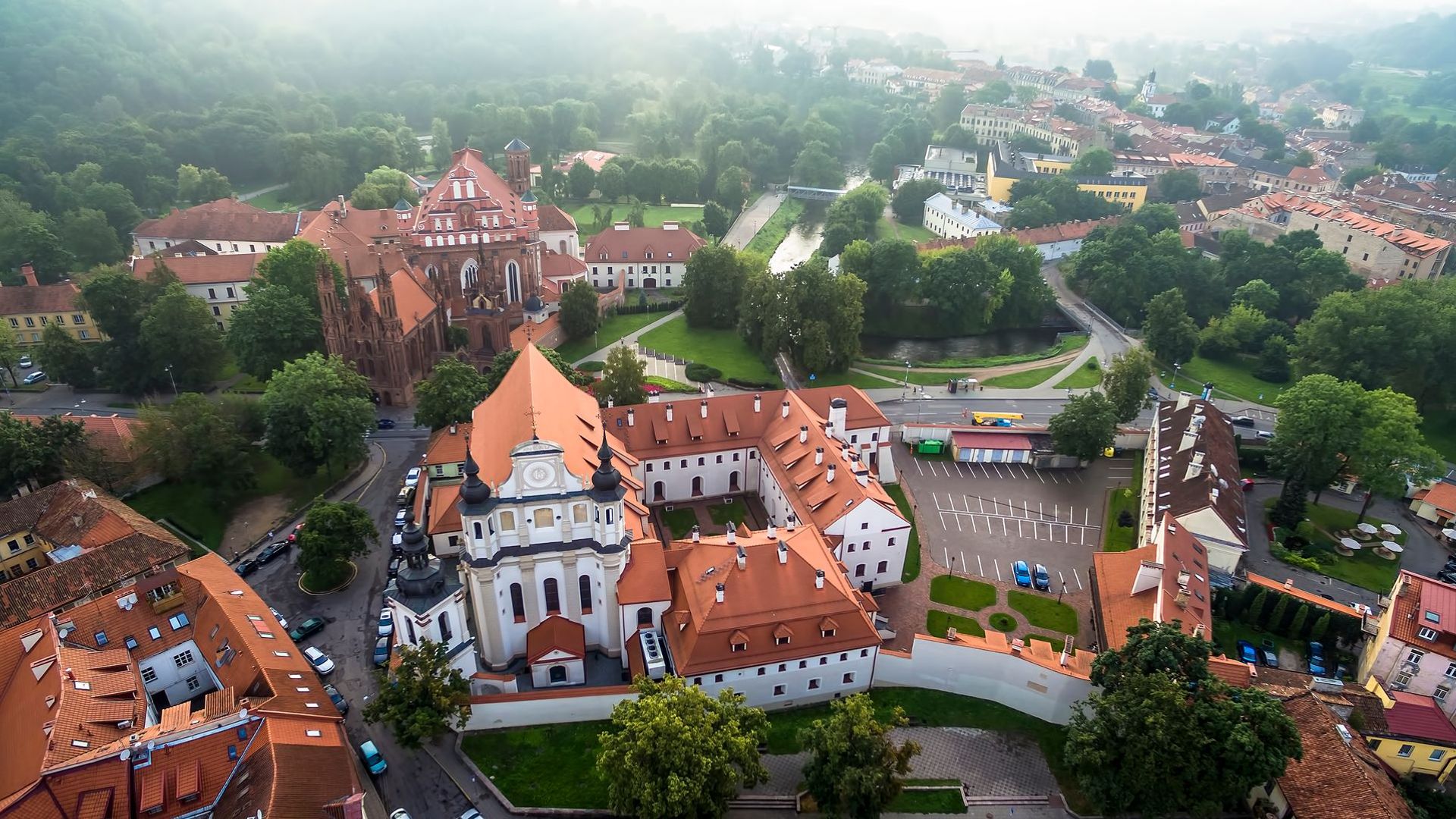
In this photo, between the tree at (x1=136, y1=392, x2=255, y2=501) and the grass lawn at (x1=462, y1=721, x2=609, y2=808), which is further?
the tree at (x1=136, y1=392, x2=255, y2=501)

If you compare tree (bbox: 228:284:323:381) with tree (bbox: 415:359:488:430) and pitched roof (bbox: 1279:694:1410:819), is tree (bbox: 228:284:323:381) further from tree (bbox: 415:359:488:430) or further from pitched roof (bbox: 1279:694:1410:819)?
pitched roof (bbox: 1279:694:1410:819)

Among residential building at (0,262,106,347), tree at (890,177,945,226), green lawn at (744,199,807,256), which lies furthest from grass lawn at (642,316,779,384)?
tree at (890,177,945,226)

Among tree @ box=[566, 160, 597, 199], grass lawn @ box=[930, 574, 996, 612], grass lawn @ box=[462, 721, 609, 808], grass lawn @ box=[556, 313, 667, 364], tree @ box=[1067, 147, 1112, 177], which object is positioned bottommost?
grass lawn @ box=[462, 721, 609, 808]

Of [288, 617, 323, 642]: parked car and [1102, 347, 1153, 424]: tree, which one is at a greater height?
[1102, 347, 1153, 424]: tree

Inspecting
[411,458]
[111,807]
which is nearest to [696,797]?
[111,807]

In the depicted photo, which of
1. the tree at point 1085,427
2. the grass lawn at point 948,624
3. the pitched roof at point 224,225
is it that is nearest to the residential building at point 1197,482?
the tree at point 1085,427

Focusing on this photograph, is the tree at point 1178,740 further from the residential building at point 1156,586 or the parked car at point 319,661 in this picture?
the parked car at point 319,661

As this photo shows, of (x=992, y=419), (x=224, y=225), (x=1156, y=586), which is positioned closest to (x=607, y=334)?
(x=992, y=419)
